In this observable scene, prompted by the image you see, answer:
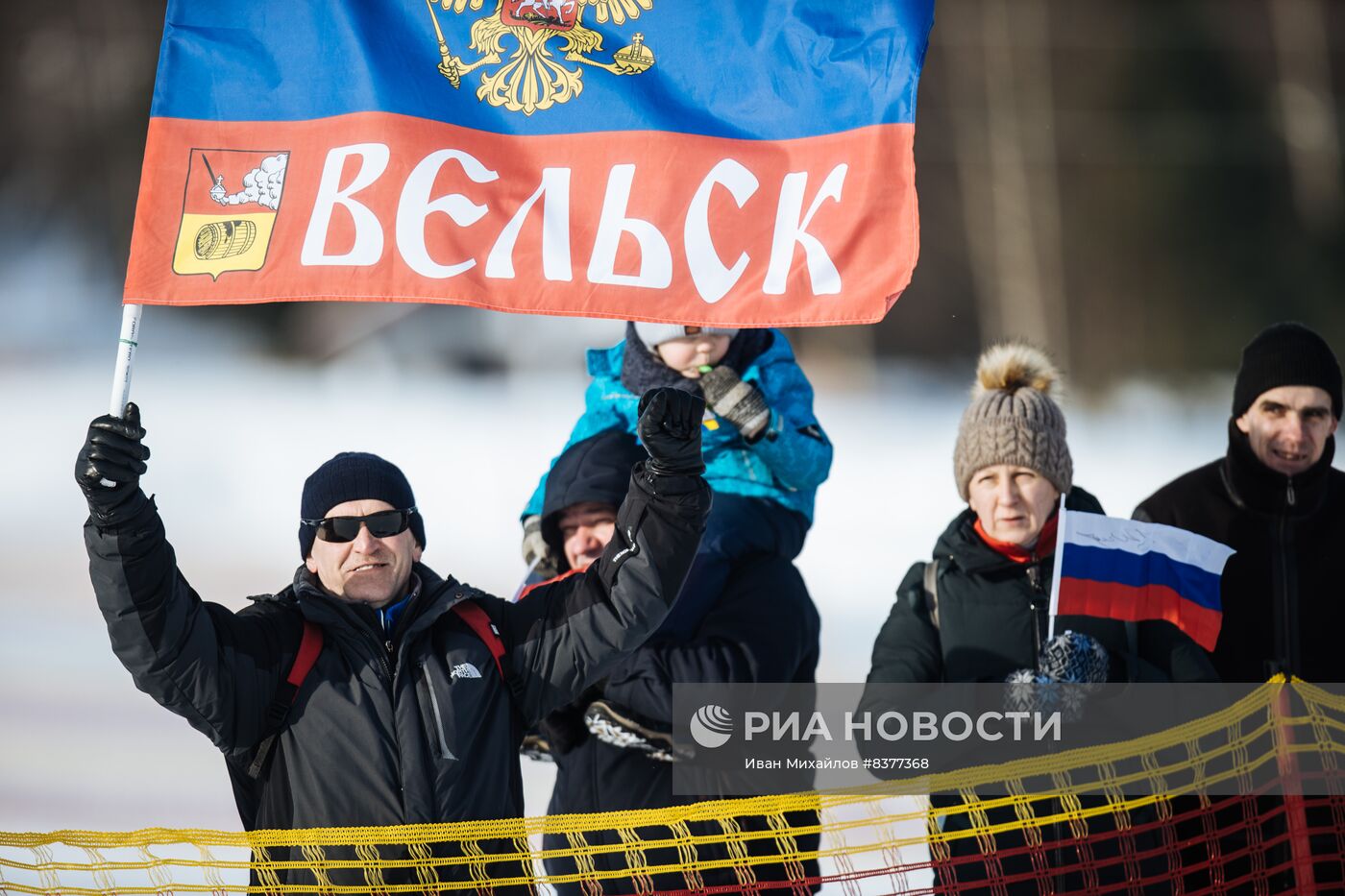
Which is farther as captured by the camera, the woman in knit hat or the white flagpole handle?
the woman in knit hat

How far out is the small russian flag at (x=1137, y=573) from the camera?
4398mm

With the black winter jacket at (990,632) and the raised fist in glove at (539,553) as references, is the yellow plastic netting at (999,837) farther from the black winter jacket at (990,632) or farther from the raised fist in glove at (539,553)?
the raised fist in glove at (539,553)

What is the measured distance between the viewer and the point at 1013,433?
464 cm

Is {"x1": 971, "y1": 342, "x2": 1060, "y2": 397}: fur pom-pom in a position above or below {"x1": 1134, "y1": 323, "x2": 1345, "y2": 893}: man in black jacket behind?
above

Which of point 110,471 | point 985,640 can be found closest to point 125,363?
point 110,471

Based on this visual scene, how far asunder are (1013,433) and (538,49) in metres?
1.54

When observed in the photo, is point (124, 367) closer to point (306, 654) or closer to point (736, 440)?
point (306, 654)

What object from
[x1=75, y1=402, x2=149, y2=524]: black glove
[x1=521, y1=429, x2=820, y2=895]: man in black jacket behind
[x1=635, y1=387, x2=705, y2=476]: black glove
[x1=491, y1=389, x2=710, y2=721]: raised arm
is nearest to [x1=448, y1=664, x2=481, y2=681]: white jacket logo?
[x1=491, y1=389, x2=710, y2=721]: raised arm

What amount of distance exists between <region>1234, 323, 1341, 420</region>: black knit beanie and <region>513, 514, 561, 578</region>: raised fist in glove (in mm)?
1931

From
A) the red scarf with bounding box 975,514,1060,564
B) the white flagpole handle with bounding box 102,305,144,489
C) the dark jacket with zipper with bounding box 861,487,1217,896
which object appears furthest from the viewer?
the red scarf with bounding box 975,514,1060,564

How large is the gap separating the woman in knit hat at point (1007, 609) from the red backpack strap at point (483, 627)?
1039 mm

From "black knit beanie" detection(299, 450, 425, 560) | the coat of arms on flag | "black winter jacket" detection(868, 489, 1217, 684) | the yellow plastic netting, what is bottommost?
the yellow plastic netting

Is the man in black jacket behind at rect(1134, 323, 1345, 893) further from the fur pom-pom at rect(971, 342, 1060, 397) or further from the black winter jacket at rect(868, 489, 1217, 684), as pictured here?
the fur pom-pom at rect(971, 342, 1060, 397)

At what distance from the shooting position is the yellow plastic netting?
3717mm
